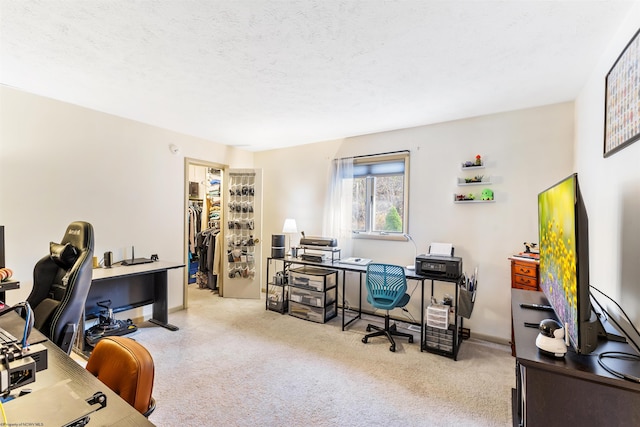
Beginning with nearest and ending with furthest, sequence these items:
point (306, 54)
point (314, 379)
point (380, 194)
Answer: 1. point (306, 54)
2. point (314, 379)
3. point (380, 194)

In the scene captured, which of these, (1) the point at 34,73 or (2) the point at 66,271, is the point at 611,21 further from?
(1) the point at 34,73

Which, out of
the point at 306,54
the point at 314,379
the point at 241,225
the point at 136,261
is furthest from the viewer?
the point at 241,225

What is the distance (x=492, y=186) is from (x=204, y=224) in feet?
16.2

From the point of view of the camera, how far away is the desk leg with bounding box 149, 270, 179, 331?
3543mm

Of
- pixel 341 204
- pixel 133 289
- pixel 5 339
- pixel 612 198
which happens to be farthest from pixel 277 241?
pixel 612 198

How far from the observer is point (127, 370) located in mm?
1022

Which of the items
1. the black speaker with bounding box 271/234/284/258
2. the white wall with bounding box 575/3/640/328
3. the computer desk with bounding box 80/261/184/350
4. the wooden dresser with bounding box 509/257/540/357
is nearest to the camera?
the white wall with bounding box 575/3/640/328

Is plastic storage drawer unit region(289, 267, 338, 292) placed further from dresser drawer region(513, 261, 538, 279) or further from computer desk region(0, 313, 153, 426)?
computer desk region(0, 313, 153, 426)

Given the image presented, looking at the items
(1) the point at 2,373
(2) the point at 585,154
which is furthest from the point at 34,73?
(2) the point at 585,154

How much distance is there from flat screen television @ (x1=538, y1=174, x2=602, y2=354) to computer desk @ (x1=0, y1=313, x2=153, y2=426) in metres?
1.46

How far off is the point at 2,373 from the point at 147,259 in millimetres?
3246

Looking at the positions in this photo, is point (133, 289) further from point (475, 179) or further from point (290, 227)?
point (475, 179)

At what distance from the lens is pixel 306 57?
2.06m

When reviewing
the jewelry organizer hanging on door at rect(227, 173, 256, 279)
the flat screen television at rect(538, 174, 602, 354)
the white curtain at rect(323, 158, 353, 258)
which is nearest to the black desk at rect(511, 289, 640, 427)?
the flat screen television at rect(538, 174, 602, 354)
